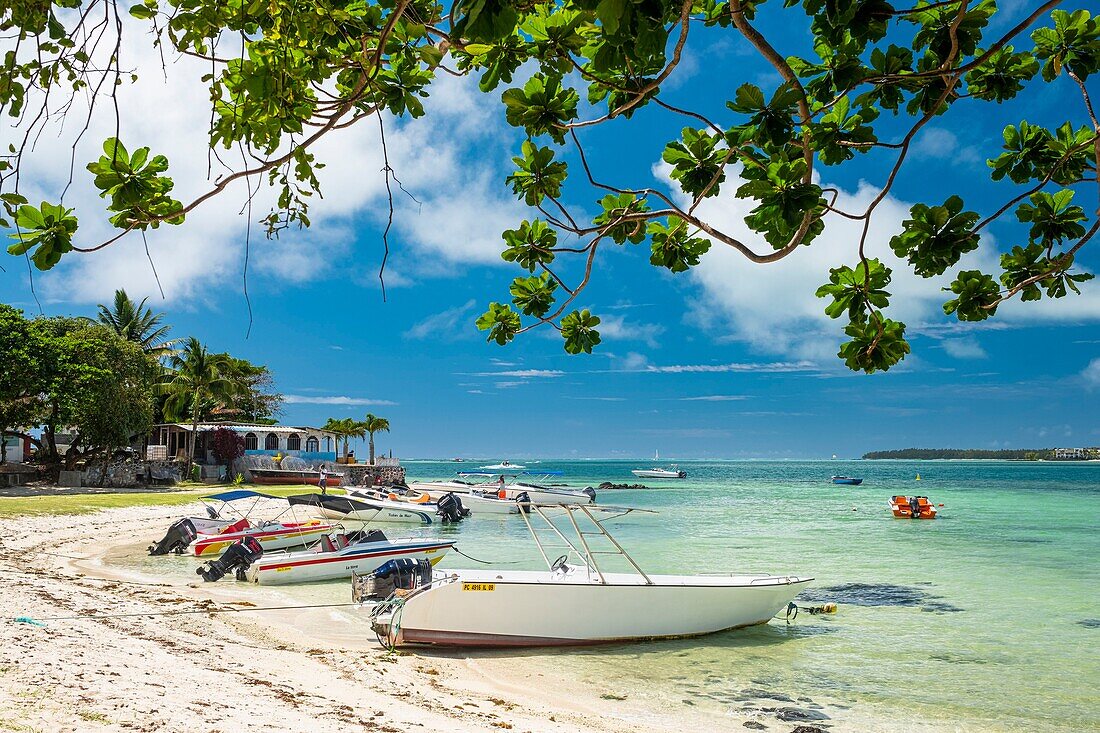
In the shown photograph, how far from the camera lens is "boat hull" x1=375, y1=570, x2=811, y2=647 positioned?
30.7 ft

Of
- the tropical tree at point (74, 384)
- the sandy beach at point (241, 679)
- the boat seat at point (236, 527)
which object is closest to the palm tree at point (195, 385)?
the tropical tree at point (74, 384)

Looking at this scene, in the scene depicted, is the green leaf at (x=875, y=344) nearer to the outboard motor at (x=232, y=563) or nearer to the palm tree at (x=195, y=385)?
the outboard motor at (x=232, y=563)

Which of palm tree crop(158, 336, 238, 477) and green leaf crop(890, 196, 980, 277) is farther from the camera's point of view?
palm tree crop(158, 336, 238, 477)

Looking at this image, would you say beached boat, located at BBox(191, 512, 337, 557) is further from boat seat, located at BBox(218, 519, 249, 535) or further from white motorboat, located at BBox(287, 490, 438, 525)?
white motorboat, located at BBox(287, 490, 438, 525)

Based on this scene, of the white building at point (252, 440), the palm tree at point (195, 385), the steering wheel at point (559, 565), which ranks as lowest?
the steering wheel at point (559, 565)

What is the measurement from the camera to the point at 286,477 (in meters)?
43.2

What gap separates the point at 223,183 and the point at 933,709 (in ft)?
28.8

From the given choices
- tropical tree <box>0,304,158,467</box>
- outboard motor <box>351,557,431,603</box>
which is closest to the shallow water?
outboard motor <box>351,557,431,603</box>

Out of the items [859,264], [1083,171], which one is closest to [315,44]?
[859,264]

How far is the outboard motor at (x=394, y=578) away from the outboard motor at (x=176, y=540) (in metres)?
8.30

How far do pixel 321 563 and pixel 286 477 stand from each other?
31186 mm

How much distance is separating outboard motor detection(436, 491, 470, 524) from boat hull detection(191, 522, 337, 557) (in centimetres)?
1092

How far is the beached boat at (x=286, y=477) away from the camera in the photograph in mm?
42875

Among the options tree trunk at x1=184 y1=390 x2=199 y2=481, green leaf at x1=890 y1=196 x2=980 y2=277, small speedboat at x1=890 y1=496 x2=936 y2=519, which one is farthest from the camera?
tree trunk at x1=184 y1=390 x2=199 y2=481
